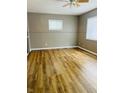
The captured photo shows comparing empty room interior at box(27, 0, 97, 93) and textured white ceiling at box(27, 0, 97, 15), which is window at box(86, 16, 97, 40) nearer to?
empty room interior at box(27, 0, 97, 93)

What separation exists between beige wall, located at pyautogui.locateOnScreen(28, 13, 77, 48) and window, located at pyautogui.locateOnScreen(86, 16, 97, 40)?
4.89 ft

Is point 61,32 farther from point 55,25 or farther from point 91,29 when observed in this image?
point 91,29

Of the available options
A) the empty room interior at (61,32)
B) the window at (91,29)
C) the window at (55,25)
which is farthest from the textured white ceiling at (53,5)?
the window at (55,25)

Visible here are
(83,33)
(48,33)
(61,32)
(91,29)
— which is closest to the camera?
(91,29)

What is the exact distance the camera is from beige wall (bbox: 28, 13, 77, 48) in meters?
6.88

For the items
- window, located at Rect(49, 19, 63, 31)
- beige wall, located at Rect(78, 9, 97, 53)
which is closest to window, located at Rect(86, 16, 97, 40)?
beige wall, located at Rect(78, 9, 97, 53)

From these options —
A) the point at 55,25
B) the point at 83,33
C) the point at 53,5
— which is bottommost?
the point at 83,33

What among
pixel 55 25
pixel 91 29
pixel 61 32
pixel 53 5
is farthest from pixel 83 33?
pixel 53 5

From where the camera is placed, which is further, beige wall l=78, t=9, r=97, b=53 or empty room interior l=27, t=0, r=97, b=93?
beige wall l=78, t=9, r=97, b=53

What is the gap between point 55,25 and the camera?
7.41 m

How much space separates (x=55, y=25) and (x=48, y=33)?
0.72 meters
